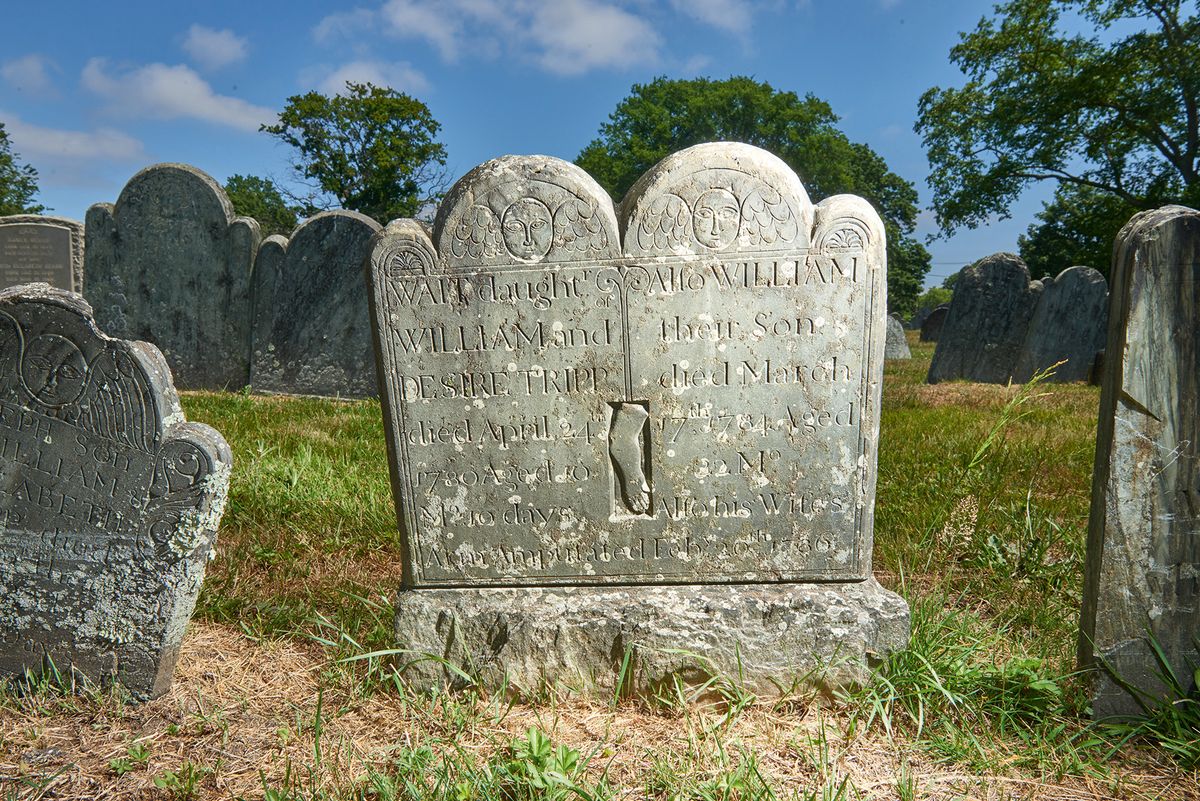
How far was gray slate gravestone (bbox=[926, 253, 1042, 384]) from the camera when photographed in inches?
446

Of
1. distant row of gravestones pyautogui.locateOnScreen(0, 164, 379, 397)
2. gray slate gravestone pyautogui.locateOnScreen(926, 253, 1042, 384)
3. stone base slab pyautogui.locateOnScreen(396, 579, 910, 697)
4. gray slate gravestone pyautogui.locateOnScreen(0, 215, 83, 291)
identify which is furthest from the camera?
gray slate gravestone pyautogui.locateOnScreen(926, 253, 1042, 384)

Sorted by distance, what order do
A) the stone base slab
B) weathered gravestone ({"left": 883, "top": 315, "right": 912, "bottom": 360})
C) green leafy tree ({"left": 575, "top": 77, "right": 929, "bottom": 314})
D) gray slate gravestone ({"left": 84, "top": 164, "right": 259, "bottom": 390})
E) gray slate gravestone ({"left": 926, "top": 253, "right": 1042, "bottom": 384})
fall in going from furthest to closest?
green leafy tree ({"left": 575, "top": 77, "right": 929, "bottom": 314}) → weathered gravestone ({"left": 883, "top": 315, "right": 912, "bottom": 360}) → gray slate gravestone ({"left": 926, "top": 253, "right": 1042, "bottom": 384}) → gray slate gravestone ({"left": 84, "top": 164, "right": 259, "bottom": 390}) → the stone base slab

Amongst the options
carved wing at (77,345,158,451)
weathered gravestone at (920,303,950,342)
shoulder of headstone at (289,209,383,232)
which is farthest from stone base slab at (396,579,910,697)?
weathered gravestone at (920,303,950,342)

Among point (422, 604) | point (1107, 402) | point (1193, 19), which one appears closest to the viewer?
point (1107, 402)

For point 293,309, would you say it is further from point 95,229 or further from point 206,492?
point 206,492

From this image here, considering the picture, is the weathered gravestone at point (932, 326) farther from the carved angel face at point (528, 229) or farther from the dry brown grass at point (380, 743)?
the carved angel face at point (528, 229)

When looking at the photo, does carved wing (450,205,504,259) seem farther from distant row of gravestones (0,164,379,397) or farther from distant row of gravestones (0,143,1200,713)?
distant row of gravestones (0,164,379,397)

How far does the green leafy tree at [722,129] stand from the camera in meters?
34.7

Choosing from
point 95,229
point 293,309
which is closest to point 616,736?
point 293,309

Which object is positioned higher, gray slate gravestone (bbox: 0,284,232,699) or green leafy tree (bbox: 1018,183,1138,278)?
green leafy tree (bbox: 1018,183,1138,278)

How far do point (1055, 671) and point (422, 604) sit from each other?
7.81 feet

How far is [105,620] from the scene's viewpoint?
286 centimetres

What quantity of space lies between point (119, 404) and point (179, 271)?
271 inches

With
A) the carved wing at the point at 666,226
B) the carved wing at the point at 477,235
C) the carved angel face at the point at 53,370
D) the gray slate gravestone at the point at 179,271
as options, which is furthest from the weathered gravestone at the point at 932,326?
the carved angel face at the point at 53,370
